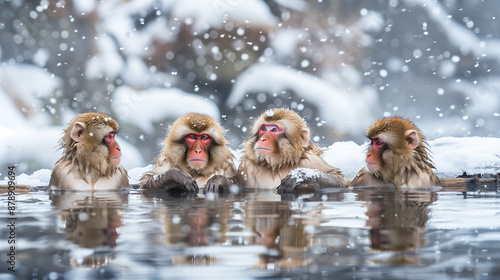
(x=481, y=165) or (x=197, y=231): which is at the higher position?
(x=481, y=165)

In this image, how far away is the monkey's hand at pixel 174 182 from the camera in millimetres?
3982

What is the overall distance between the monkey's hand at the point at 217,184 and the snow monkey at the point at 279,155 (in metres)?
0.29

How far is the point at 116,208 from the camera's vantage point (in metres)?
2.66

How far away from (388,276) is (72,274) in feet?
1.99

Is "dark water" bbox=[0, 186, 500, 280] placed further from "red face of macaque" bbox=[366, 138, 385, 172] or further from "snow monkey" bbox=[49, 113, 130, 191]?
"red face of macaque" bbox=[366, 138, 385, 172]

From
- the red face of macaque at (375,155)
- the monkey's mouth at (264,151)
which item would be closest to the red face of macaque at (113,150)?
the monkey's mouth at (264,151)

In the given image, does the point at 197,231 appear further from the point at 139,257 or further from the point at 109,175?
the point at 109,175

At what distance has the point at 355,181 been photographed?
4527 mm

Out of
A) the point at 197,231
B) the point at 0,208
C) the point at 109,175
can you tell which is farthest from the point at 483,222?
the point at 109,175

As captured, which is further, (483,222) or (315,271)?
(483,222)

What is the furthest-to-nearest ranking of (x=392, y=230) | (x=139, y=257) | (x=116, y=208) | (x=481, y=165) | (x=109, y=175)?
1. (x=481, y=165)
2. (x=109, y=175)
3. (x=116, y=208)
4. (x=392, y=230)
5. (x=139, y=257)

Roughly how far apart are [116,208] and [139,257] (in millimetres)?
1404

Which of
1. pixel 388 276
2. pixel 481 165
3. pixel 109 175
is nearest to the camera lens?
pixel 388 276

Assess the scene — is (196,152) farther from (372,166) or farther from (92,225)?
(92,225)
